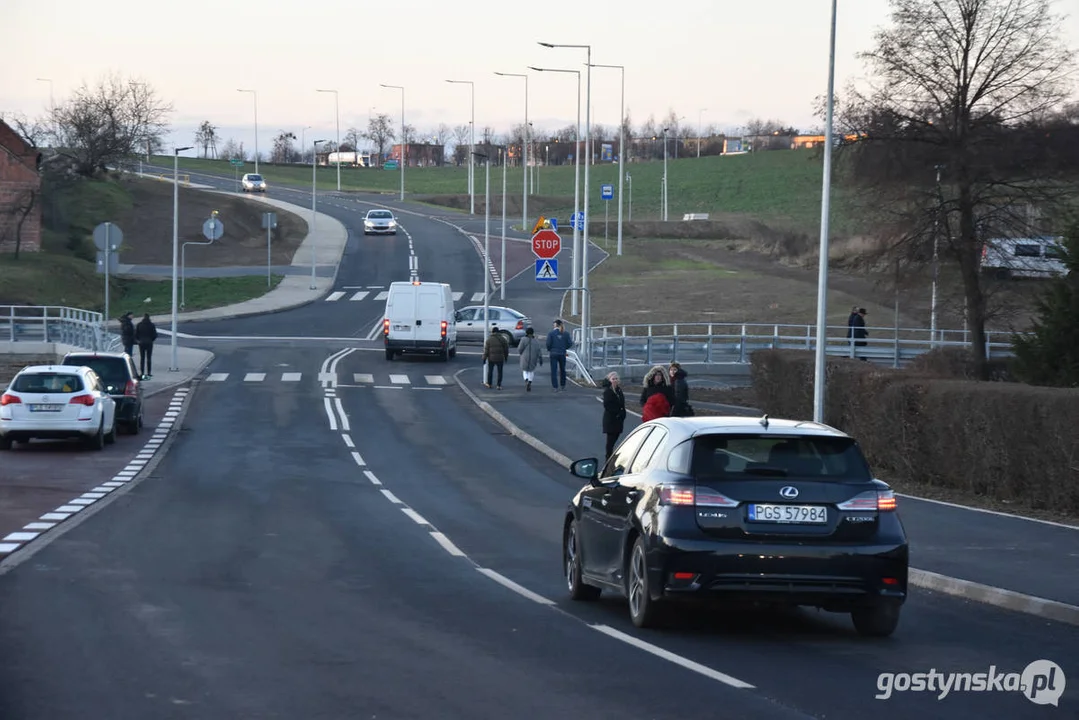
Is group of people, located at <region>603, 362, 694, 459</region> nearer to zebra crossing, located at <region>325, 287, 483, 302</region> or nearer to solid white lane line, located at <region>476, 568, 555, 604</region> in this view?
solid white lane line, located at <region>476, 568, 555, 604</region>

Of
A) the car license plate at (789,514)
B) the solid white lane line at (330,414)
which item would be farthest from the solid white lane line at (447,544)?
the solid white lane line at (330,414)

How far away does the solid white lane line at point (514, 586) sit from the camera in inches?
472

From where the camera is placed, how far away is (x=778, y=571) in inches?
376

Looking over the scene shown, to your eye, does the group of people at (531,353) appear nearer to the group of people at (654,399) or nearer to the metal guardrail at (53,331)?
the metal guardrail at (53,331)

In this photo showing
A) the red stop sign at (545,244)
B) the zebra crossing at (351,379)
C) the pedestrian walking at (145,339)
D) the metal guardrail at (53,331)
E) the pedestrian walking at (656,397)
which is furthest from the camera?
the metal guardrail at (53,331)

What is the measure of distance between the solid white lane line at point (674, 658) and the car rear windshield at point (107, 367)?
22.3 meters

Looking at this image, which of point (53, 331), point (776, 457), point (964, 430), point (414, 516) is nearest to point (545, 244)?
point (53, 331)

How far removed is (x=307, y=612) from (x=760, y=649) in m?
3.50

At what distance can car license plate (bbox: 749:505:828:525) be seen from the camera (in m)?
9.64

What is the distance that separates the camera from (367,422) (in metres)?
34.0

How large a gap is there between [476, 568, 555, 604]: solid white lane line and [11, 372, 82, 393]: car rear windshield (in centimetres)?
1535

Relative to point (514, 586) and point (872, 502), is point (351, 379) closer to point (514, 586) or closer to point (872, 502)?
Result: point (514, 586)

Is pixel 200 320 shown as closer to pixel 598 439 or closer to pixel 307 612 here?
pixel 598 439

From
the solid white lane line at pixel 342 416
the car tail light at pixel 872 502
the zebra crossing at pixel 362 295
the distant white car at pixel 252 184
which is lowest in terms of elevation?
the solid white lane line at pixel 342 416
